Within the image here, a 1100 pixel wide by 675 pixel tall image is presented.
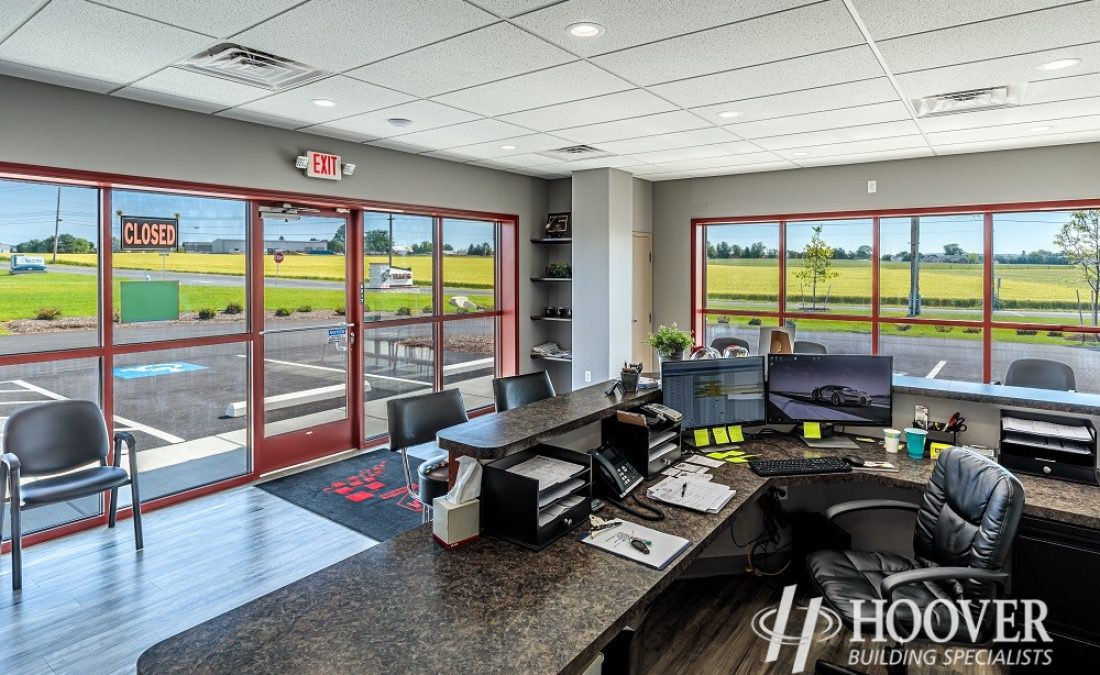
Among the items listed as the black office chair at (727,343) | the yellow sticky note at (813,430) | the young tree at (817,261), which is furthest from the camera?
the young tree at (817,261)

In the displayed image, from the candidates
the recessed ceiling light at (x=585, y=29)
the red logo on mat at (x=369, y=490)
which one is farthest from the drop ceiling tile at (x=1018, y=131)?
the red logo on mat at (x=369, y=490)

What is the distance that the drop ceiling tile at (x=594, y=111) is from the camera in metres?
3.82

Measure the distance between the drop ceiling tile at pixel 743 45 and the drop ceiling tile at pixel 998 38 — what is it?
1.02ft

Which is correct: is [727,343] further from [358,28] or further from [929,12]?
[358,28]

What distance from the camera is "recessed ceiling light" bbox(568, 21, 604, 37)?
2.68 metres

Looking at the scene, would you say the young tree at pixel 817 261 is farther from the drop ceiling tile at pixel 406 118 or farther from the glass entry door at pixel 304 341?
the glass entry door at pixel 304 341

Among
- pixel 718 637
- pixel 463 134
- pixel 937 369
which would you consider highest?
pixel 463 134

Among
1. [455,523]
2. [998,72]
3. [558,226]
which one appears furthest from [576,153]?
[455,523]

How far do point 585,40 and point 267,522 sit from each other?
3460mm

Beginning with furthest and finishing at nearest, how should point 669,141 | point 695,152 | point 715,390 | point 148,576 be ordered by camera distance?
point 695,152
point 669,141
point 148,576
point 715,390

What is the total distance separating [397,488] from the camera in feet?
15.5

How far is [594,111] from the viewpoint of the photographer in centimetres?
412

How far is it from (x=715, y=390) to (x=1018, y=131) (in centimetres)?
361

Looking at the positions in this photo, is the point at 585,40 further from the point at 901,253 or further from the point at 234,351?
the point at 901,253
